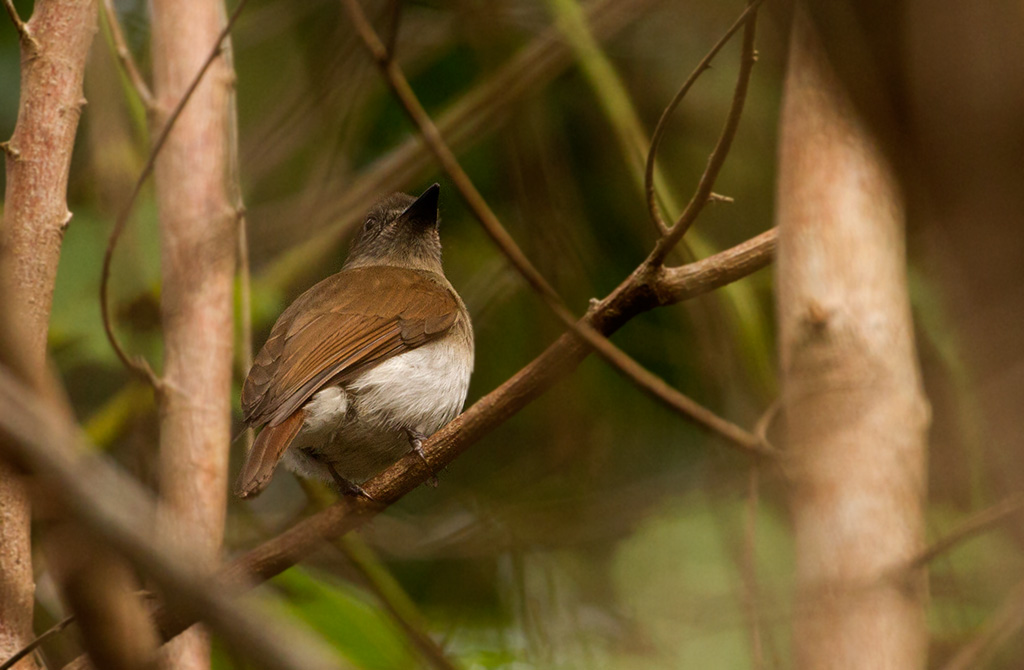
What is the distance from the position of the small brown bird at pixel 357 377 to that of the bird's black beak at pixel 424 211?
0.45m

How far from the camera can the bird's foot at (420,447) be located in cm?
272

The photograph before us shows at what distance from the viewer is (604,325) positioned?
241cm

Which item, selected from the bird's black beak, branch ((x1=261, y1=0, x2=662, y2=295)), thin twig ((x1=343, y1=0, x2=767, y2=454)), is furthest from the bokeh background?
thin twig ((x1=343, y1=0, x2=767, y2=454))

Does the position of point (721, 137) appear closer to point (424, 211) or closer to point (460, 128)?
point (460, 128)

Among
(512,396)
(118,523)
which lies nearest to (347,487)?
(512,396)

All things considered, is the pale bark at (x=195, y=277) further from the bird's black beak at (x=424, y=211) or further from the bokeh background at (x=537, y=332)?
the bird's black beak at (x=424, y=211)

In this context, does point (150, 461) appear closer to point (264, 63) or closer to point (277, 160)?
point (277, 160)

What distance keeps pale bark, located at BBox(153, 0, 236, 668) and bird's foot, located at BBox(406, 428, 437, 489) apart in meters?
0.56

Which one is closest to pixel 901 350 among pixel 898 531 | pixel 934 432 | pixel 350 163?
pixel 898 531

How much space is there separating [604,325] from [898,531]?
0.89m

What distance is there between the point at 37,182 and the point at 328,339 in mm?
1033

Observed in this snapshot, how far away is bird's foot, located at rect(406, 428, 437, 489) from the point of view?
2719 millimetres

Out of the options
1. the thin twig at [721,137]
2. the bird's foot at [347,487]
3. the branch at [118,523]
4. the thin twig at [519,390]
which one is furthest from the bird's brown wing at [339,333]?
the branch at [118,523]

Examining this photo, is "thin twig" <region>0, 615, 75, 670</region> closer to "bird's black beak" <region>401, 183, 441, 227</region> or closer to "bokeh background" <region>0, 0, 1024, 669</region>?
"bokeh background" <region>0, 0, 1024, 669</region>
